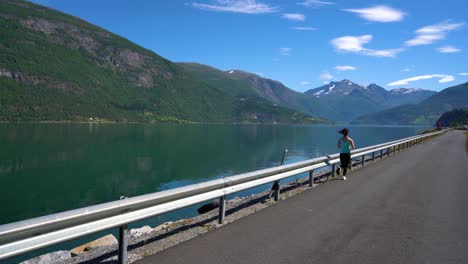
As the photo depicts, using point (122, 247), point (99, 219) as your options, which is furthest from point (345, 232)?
point (99, 219)

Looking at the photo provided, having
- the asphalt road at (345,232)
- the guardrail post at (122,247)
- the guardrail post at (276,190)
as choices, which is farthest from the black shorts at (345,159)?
the guardrail post at (122,247)

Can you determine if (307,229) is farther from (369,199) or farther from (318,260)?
(369,199)

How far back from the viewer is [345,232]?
714 centimetres

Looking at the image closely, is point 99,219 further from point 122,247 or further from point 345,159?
point 345,159

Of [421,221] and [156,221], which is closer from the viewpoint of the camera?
[421,221]

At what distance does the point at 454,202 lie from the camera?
10.3 meters

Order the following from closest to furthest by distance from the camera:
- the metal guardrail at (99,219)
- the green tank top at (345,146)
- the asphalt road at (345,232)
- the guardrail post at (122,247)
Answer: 1. the metal guardrail at (99,219)
2. the guardrail post at (122,247)
3. the asphalt road at (345,232)
4. the green tank top at (345,146)

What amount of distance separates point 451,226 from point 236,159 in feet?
157

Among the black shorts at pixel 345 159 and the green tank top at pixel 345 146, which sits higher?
the green tank top at pixel 345 146

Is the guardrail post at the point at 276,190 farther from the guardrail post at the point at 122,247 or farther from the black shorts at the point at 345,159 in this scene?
the guardrail post at the point at 122,247

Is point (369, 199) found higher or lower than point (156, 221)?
higher

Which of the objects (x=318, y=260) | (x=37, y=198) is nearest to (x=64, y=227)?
(x=318, y=260)

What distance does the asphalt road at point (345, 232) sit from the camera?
580cm

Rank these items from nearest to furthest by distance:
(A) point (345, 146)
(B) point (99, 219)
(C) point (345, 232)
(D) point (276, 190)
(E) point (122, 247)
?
(B) point (99, 219)
(E) point (122, 247)
(C) point (345, 232)
(D) point (276, 190)
(A) point (345, 146)
